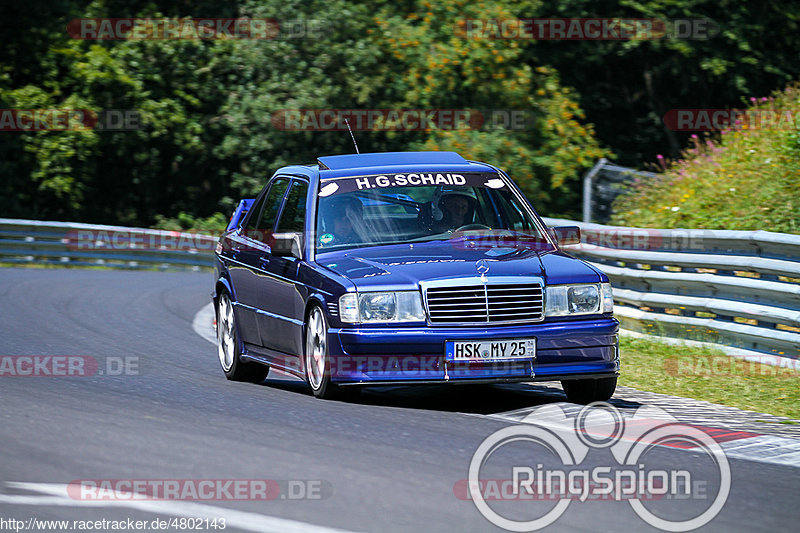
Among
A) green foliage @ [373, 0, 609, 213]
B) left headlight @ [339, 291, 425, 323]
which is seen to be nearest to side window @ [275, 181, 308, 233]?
left headlight @ [339, 291, 425, 323]

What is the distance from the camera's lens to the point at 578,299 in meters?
9.17

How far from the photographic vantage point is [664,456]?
729 centimetres

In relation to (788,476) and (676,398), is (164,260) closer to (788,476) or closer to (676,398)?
(676,398)

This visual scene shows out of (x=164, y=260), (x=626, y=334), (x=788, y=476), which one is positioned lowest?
(x=164, y=260)

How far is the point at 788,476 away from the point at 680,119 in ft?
100

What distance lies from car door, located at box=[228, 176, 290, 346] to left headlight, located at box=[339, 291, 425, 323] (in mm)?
1600

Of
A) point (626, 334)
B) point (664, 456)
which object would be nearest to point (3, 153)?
point (626, 334)

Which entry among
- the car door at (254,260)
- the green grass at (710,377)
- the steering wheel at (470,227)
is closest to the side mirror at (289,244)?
the car door at (254,260)

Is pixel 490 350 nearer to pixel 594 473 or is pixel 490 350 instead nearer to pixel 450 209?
pixel 450 209

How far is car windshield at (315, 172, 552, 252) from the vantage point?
9.99 metres

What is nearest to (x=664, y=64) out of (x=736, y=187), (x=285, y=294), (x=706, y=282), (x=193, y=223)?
(x=193, y=223)

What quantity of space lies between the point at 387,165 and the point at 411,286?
1.90 metres

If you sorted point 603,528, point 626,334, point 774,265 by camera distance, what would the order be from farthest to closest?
point 626,334
point 774,265
point 603,528

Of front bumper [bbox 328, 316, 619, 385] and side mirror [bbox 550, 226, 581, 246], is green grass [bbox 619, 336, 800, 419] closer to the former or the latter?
side mirror [bbox 550, 226, 581, 246]
